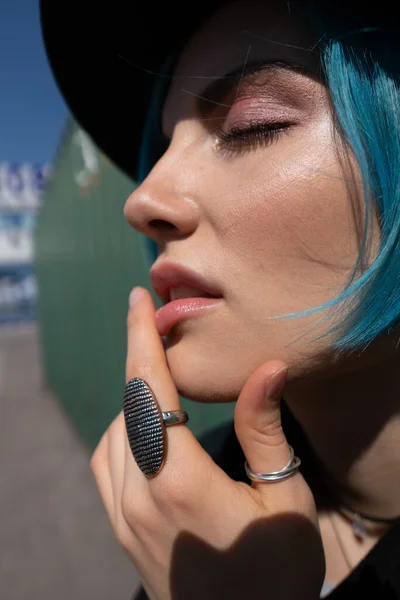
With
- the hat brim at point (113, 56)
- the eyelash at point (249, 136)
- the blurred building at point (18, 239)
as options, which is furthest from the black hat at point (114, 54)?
the blurred building at point (18, 239)

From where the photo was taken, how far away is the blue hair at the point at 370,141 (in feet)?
2.63

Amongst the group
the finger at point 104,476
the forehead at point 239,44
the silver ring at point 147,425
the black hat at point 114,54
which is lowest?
the finger at point 104,476

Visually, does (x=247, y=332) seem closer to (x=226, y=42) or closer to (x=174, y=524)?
(x=174, y=524)

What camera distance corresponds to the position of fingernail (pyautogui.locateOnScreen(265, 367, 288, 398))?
32.8 inches

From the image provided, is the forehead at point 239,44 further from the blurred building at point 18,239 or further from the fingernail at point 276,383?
the blurred building at point 18,239

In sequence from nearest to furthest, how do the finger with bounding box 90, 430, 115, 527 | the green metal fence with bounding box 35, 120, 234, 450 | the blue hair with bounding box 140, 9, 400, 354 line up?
the blue hair with bounding box 140, 9, 400, 354 < the finger with bounding box 90, 430, 115, 527 < the green metal fence with bounding box 35, 120, 234, 450

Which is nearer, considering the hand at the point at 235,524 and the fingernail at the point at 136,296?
the hand at the point at 235,524

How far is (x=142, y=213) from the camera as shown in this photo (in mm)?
997

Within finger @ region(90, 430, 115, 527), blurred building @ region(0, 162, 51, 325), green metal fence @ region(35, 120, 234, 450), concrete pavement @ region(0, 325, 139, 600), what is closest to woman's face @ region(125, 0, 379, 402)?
finger @ region(90, 430, 115, 527)

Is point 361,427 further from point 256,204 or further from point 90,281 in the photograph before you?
point 90,281

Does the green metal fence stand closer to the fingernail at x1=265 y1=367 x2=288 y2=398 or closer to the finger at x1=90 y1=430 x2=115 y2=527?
the finger at x1=90 y1=430 x2=115 y2=527

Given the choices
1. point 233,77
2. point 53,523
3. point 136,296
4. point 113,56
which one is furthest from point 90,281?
point 233,77

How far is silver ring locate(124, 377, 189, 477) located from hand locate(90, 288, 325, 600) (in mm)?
17

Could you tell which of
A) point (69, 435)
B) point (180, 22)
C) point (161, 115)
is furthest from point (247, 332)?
point (69, 435)
